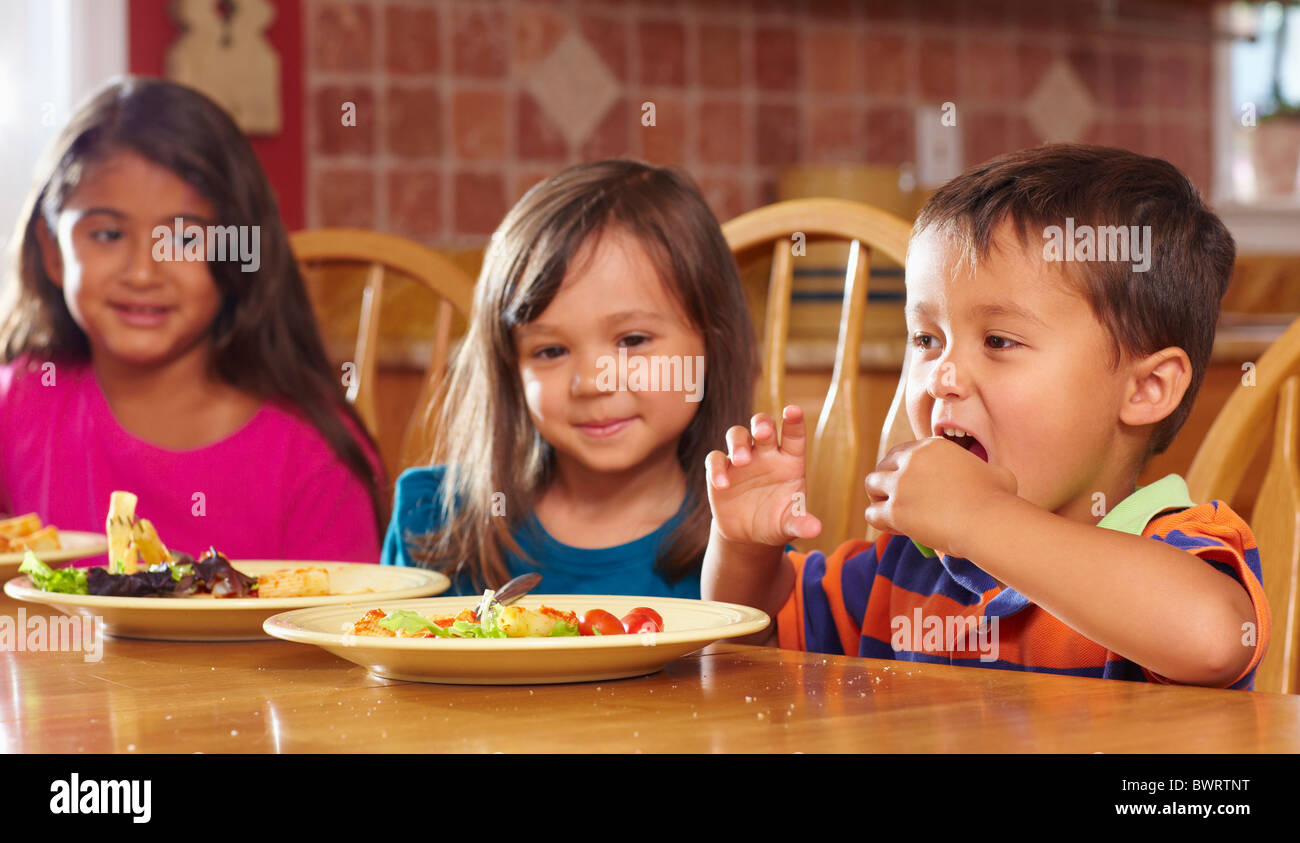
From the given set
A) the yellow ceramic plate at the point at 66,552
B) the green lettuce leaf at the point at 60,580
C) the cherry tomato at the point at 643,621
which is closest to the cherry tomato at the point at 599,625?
the cherry tomato at the point at 643,621

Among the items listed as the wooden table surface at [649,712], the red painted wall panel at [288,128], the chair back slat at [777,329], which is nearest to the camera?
the wooden table surface at [649,712]

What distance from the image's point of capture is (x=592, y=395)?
1.37 m

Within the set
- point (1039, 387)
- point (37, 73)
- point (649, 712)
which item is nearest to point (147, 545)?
point (649, 712)

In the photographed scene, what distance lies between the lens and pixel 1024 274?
969 mm

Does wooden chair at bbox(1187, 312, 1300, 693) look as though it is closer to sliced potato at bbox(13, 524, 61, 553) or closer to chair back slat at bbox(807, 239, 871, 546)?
chair back slat at bbox(807, 239, 871, 546)

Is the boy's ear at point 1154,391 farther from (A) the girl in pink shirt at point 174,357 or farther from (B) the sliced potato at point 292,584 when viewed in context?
(A) the girl in pink shirt at point 174,357

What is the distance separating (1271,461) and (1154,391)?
0.18 meters

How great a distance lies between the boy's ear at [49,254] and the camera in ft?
6.03

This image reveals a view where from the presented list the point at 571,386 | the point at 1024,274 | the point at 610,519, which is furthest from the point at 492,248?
the point at 1024,274

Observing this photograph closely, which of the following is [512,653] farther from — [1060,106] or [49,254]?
[1060,106]

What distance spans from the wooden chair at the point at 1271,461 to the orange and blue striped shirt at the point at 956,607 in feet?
0.61
